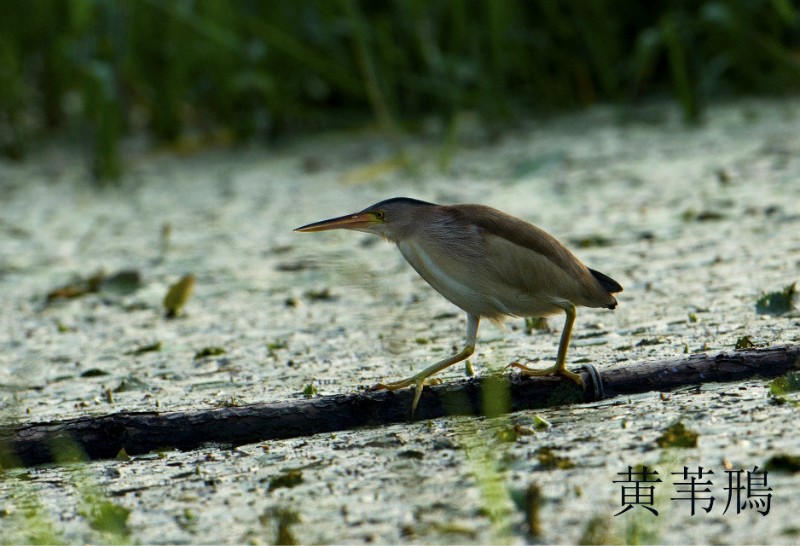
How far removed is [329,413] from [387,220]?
39 cm

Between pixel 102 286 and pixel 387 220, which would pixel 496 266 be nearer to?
pixel 387 220

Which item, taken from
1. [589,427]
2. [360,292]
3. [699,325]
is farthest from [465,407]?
[360,292]

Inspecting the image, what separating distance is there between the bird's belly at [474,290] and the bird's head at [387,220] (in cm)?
7

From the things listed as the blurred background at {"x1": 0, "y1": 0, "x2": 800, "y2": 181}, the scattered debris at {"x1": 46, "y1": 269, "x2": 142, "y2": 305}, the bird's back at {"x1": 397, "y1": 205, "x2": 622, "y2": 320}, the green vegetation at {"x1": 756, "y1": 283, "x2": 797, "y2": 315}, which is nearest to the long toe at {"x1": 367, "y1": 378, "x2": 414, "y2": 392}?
the bird's back at {"x1": 397, "y1": 205, "x2": 622, "y2": 320}

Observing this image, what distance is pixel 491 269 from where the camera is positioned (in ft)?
6.48

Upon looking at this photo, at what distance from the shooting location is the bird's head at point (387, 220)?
82.2 inches

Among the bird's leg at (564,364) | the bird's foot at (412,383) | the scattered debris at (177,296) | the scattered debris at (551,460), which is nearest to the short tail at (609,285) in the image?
the bird's leg at (564,364)

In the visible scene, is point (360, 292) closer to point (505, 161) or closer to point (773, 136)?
point (505, 161)

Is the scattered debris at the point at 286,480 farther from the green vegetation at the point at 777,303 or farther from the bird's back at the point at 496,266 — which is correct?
the green vegetation at the point at 777,303

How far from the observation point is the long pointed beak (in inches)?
83.5

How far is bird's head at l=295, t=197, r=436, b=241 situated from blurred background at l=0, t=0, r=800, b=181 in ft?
7.11

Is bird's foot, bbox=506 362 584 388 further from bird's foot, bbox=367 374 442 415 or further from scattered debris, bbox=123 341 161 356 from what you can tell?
scattered debris, bbox=123 341 161 356

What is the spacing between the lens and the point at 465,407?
195 centimetres

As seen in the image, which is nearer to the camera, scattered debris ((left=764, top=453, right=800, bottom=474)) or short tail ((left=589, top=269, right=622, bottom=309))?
scattered debris ((left=764, top=453, right=800, bottom=474))
